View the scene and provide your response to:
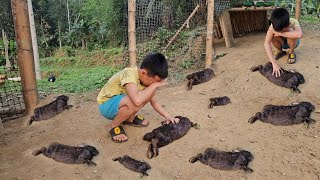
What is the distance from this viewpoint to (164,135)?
395 centimetres

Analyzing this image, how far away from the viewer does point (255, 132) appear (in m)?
4.18

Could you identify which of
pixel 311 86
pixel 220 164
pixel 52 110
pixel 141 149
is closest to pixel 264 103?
pixel 311 86

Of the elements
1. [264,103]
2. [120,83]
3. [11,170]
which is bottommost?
[11,170]

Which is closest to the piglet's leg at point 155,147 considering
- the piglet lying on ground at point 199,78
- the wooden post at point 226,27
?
the piglet lying on ground at point 199,78

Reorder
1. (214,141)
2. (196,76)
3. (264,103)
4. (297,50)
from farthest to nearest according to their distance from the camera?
(297,50), (196,76), (264,103), (214,141)

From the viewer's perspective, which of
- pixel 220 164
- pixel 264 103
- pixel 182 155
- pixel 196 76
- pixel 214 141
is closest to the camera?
pixel 220 164

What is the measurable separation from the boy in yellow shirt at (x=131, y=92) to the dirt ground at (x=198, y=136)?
0.67ft

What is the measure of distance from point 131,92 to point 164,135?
29.1 inches

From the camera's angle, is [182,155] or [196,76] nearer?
[182,155]

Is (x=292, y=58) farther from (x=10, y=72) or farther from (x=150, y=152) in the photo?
(x=10, y=72)

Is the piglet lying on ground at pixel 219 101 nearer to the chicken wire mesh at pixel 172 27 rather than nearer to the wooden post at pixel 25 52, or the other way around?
the chicken wire mesh at pixel 172 27

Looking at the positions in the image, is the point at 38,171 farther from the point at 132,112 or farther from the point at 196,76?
the point at 196,76

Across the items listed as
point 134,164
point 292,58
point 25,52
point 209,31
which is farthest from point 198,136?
point 209,31

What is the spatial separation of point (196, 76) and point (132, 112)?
257 cm
